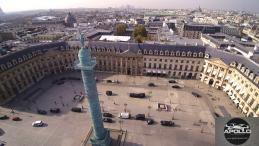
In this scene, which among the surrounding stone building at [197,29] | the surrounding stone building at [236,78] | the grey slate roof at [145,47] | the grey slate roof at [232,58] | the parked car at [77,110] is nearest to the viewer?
the surrounding stone building at [236,78]

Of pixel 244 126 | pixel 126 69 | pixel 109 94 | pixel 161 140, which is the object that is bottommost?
pixel 161 140

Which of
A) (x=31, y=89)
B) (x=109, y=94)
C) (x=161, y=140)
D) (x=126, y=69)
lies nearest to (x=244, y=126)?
(x=161, y=140)

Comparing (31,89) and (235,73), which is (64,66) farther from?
(235,73)

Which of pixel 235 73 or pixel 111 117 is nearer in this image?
pixel 111 117

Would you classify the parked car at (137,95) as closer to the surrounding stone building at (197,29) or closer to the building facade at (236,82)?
the building facade at (236,82)

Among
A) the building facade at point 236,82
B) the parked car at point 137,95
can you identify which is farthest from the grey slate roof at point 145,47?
the parked car at point 137,95

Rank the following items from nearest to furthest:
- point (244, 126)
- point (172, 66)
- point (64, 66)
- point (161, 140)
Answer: point (244, 126) < point (161, 140) < point (172, 66) < point (64, 66)

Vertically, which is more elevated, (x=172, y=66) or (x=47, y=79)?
(x=172, y=66)

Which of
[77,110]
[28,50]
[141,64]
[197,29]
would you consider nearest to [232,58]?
[141,64]
